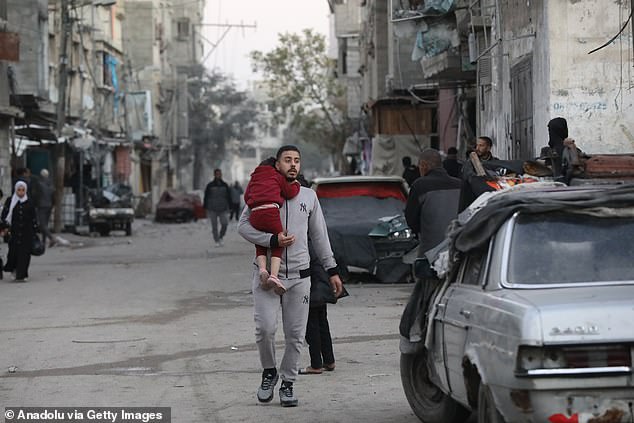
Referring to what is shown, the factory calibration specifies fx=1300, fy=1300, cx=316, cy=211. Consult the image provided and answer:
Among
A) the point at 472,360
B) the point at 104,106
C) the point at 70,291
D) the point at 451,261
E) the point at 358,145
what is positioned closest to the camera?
the point at 472,360

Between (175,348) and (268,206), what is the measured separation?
4.10 m

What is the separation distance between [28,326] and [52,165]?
35640mm

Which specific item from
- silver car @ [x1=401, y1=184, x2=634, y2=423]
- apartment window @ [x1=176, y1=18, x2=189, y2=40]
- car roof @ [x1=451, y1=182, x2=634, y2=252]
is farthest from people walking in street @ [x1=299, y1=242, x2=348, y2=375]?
apartment window @ [x1=176, y1=18, x2=189, y2=40]

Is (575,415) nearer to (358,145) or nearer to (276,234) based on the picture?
(276,234)

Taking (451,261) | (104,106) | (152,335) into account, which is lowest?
(152,335)

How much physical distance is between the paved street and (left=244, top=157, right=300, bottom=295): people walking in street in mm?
970

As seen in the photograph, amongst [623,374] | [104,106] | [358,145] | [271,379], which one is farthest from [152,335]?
[104,106]

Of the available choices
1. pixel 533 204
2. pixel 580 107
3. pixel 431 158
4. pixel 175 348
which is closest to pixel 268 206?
pixel 533 204

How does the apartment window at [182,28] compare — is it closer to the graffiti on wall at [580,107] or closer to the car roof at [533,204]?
the graffiti on wall at [580,107]

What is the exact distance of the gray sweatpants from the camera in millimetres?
9344

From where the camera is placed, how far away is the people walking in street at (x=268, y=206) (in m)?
9.29

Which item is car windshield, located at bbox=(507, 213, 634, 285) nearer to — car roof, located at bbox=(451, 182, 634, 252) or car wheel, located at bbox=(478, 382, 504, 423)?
car roof, located at bbox=(451, 182, 634, 252)

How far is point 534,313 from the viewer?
6.30m

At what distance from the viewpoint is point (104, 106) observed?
61969 millimetres
